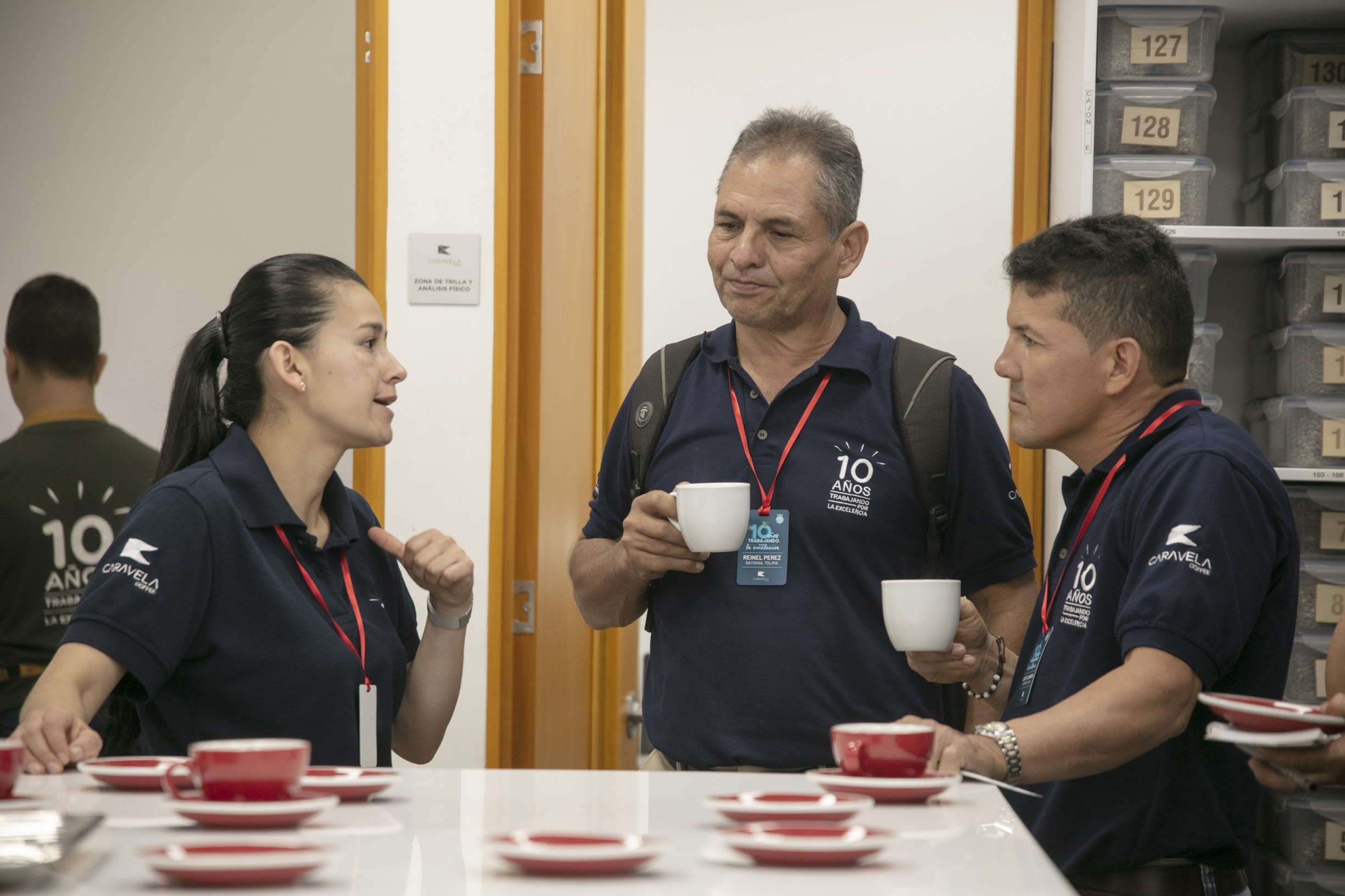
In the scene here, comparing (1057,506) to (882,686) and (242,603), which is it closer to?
(882,686)

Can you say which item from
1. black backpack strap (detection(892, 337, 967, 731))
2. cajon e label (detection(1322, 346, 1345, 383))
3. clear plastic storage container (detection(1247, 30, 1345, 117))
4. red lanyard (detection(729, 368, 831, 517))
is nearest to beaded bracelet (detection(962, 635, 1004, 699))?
black backpack strap (detection(892, 337, 967, 731))

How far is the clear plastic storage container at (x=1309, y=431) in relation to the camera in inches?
106

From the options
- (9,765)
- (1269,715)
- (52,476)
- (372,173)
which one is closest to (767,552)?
(1269,715)

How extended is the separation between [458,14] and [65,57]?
3.33 feet

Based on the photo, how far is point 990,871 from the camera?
93 centimetres

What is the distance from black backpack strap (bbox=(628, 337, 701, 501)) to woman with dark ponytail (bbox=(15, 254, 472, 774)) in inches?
14.9

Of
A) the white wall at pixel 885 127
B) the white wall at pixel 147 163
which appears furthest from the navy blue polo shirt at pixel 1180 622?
the white wall at pixel 147 163

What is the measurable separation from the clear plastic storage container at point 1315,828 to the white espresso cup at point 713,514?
5.19 ft

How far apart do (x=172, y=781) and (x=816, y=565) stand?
109 cm

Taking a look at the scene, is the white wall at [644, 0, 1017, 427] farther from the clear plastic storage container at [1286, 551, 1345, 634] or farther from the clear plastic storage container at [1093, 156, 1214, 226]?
the clear plastic storage container at [1286, 551, 1345, 634]

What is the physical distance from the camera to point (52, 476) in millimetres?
2830

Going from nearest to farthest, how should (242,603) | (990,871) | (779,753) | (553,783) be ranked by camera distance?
(990,871) < (553,783) < (242,603) < (779,753)

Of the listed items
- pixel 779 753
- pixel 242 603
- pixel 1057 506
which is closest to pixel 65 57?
pixel 242 603

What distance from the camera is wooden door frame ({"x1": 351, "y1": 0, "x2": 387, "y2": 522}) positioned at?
105 inches
